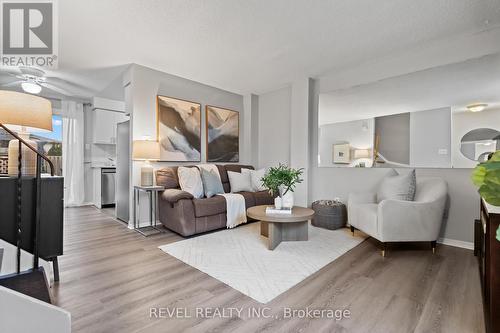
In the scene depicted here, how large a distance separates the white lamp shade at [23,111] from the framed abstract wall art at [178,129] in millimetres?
2071

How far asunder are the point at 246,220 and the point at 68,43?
3442 mm

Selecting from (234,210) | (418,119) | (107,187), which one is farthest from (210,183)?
(107,187)

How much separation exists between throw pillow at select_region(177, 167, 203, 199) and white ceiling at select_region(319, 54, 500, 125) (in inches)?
95.1

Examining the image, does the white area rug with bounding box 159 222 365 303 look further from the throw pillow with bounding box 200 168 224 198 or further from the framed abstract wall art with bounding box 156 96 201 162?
the framed abstract wall art with bounding box 156 96 201 162

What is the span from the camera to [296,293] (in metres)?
1.80

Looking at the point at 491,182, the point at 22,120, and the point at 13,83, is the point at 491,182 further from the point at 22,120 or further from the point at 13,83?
the point at 13,83

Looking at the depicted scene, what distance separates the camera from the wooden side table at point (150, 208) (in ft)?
11.1

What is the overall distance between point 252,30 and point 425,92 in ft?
7.84

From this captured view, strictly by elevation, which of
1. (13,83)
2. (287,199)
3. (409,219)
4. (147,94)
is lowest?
(409,219)

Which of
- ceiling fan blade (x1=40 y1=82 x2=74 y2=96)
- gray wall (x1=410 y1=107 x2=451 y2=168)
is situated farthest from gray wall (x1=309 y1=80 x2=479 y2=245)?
ceiling fan blade (x1=40 y1=82 x2=74 y2=96)

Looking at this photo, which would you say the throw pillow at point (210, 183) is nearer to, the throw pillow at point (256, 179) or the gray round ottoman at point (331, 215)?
the throw pillow at point (256, 179)

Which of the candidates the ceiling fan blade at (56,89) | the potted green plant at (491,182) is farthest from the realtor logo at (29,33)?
the potted green plant at (491,182)

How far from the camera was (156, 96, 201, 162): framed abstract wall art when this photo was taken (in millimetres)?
3930

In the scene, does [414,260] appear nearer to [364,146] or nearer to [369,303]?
[369,303]
